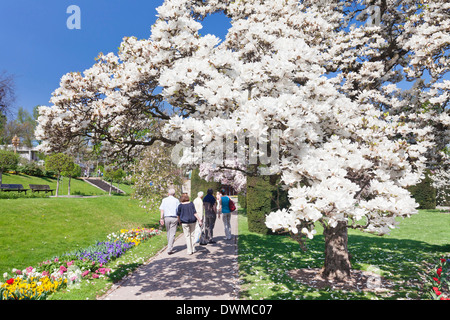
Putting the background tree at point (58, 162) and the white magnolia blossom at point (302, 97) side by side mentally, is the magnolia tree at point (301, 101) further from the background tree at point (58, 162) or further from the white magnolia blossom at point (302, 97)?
the background tree at point (58, 162)

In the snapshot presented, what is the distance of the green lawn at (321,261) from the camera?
614 centimetres

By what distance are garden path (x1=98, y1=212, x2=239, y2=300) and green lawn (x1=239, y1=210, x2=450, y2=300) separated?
0.42 m

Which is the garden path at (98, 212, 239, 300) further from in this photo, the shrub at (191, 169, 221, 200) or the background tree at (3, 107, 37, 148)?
the background tree at (3, 107, 37, 148)

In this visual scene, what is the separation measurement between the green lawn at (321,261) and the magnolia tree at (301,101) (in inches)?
49.7

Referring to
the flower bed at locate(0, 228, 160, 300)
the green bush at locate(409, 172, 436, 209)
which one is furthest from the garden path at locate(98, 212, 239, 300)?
the green bush at locate(409, 172, 436, 209)

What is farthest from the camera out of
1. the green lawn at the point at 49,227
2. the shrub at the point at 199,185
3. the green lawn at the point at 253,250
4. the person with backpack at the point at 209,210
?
the shrub at the point at 199,185

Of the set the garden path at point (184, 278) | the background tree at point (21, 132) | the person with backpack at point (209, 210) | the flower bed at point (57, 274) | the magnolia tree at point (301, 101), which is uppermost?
the background tree at point (21, 132)

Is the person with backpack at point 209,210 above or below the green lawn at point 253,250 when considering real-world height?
above

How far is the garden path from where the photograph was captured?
6203mm

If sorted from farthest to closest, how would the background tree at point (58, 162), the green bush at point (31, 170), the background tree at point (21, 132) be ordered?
the background tree at point (21, 132) < the green bush at point (31, 170) < the background tree at point (58, 162)

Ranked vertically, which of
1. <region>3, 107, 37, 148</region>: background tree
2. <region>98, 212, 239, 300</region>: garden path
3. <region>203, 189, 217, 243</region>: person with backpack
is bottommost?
<region>98, 212, 239, 300</region>: garden path

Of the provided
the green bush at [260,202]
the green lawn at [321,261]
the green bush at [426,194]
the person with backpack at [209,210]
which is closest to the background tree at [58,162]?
the green bush at [260,202]

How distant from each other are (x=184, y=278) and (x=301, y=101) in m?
5.34

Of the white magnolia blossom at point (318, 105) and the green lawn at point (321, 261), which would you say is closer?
the white magnolia blossom at point (318, 105)
